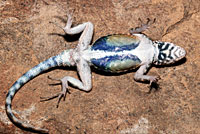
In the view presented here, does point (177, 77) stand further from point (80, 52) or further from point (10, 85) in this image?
point (10, 85)

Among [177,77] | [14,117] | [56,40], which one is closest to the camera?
[14,117]

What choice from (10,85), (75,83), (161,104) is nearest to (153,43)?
(161,104)

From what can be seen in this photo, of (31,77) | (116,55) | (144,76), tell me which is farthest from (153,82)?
(31,77)

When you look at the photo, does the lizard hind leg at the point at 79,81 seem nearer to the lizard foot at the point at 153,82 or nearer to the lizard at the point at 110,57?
the lizard at the point at 110,57

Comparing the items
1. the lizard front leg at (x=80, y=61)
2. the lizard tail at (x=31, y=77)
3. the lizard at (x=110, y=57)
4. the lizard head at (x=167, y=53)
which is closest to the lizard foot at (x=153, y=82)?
the lizard at (x=110, y=57)

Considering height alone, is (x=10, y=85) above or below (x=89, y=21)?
below

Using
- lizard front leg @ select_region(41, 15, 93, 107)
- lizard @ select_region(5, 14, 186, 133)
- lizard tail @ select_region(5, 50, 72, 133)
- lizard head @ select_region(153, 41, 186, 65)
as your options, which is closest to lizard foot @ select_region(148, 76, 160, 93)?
lizard @ select_region(5, 14, 186, 133)

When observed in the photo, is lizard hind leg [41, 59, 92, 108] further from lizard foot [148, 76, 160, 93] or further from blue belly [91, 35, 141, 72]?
lizard foot [148, 76, 160, 93]
